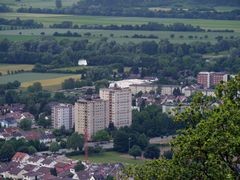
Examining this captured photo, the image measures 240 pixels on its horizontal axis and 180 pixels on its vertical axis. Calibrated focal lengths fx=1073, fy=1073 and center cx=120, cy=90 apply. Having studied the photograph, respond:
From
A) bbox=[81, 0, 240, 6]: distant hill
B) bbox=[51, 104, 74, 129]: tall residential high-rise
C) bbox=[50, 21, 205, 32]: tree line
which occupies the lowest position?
bbox=[50, 21, 205, 32]: tree line

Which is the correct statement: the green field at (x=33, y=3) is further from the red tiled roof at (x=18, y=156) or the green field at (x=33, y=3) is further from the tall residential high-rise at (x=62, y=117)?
the red tiled roof at (x=18, y=156)

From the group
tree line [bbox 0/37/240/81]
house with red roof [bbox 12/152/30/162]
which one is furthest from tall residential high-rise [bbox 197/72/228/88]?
house with red roof [bbox 12/152/30/162]

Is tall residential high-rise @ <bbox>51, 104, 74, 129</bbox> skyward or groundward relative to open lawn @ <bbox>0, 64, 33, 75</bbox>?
skyward

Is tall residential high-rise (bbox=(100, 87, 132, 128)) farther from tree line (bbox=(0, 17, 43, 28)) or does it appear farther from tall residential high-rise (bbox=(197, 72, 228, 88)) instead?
tree line (bbox=(0, 17, 43, 28))

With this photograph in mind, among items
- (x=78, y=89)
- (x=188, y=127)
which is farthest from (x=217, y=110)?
(x=78, y=89)

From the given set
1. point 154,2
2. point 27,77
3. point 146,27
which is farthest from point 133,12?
point 27,77

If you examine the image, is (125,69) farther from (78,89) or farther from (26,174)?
(26,174)
